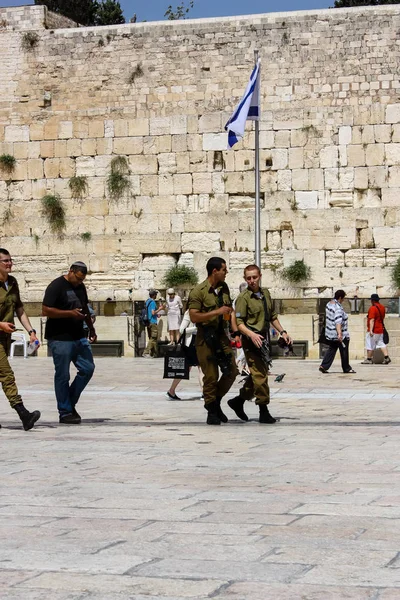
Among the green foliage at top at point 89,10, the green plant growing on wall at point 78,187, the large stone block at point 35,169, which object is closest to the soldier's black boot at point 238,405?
the green plant growing on wall at point 78,187

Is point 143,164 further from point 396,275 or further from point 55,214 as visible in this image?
point 396,275

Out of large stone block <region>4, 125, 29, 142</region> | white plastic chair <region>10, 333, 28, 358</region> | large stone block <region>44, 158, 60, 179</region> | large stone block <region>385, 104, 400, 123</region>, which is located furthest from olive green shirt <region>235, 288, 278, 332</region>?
large stone block <region>4, 125, 29, 142</region>

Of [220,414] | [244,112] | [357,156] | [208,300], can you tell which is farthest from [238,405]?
[357,156]

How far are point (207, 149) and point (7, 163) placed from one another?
3939 millimetres

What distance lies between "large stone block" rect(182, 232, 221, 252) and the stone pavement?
11.6m

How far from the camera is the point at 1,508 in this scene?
5.41 m

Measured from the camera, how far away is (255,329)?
9352mm

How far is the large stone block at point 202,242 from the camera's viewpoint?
21.7 m

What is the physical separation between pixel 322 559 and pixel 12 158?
19.3 metres

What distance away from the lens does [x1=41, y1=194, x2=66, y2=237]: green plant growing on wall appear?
2234cm

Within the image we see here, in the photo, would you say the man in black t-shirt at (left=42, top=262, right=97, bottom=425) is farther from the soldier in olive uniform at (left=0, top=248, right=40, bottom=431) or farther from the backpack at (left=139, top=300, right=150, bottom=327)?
the backpack at (left=139, top=300, right=150, bottom=327)

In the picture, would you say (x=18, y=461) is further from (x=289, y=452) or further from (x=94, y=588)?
(x=94, y=588)

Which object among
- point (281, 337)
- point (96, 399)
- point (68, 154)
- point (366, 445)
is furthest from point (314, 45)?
point (366, 445)

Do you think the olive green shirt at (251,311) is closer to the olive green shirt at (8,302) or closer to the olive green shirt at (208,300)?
the olive green shirt at (208,300)
